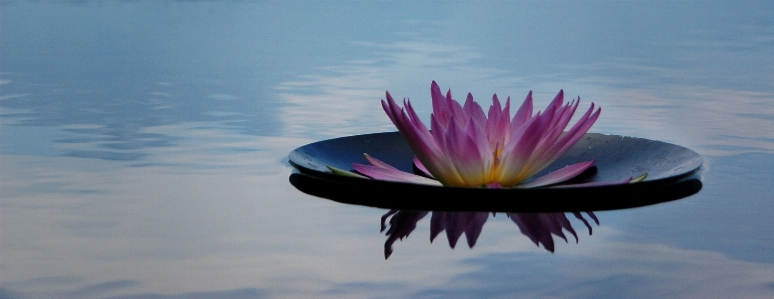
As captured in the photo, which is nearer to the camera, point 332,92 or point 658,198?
point 658,198

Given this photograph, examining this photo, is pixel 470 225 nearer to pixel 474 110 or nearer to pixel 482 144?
pixel 482 144

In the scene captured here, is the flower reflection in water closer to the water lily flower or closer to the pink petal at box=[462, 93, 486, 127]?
the water lily flower

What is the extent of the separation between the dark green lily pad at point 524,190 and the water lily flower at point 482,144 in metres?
0.04

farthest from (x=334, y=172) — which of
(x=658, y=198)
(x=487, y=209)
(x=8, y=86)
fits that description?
(x=8, y=86)

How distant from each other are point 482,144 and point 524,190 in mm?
84

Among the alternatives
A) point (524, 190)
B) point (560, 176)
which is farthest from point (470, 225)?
point (560, 176)

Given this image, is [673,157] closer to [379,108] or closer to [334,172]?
[334,172]

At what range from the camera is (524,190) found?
0.95m

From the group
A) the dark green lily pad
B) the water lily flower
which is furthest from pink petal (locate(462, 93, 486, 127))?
the dark green lily pad

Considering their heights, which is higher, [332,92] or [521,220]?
[332,92]

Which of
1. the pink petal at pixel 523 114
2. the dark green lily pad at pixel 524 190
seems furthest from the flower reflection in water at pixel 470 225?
the pink petal at pixel 523 114

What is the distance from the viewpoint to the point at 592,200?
0.98m

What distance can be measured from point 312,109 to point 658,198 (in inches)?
36.1

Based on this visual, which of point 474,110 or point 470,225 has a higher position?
point 474,110
